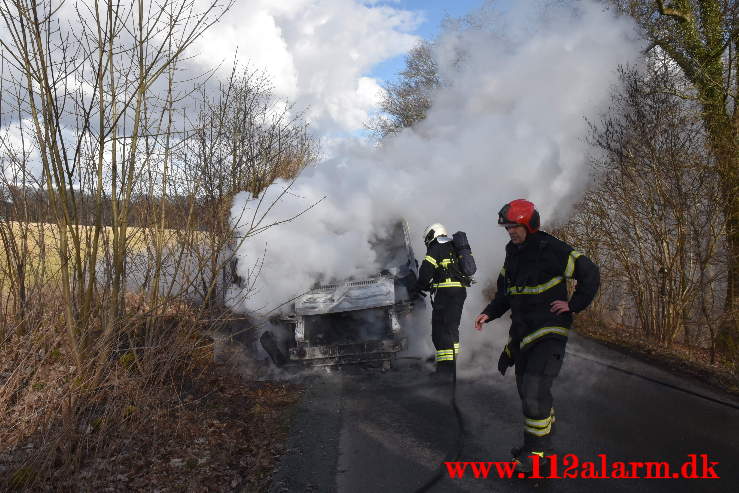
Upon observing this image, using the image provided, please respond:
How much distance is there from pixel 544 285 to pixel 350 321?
376 centimetres

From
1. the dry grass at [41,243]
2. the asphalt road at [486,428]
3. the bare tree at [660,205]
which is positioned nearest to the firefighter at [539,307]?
the asphalt road at [486,428]

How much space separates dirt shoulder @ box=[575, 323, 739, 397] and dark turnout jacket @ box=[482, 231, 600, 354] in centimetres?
284

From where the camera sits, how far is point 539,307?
12.6 ft

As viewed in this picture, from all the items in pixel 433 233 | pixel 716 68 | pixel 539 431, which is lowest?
pixel 539 431

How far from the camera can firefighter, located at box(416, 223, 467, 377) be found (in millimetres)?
5906

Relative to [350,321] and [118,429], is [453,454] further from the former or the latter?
[350,321]

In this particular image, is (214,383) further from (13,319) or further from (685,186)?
(685,186)

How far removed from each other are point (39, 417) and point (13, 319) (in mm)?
1661

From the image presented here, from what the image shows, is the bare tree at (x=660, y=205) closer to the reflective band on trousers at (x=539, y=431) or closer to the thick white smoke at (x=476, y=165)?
the thick white smoke at (x=476, y=165)

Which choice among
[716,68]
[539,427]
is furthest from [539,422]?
[716,68]

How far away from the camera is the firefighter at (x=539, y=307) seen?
12.2 feet

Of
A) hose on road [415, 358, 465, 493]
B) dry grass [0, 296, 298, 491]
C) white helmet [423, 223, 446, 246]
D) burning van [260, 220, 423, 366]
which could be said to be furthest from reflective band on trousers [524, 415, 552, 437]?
white helmet [423, 223, 446, 246]

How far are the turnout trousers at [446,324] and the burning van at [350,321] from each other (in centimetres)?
43

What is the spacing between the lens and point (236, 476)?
12.8 feet
